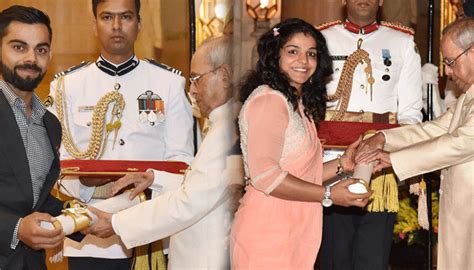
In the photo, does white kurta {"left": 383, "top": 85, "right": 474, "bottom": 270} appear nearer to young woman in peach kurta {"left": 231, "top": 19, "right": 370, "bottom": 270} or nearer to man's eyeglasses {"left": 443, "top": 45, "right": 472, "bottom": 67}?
man's eyeglasses {"left": 443, "top": 45, "right": 472, "bottom": 67}

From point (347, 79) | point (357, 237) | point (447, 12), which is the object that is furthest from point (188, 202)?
point (447, 12)

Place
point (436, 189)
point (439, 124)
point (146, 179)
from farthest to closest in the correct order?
point (436, 189)
point (439, 124)
point (146, 179)

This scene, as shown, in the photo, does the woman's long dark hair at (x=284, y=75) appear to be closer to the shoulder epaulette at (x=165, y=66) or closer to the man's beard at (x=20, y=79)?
the shoulder epaulette at (x=165, y=66)

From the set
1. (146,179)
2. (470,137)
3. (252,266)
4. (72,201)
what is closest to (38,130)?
(72,201)

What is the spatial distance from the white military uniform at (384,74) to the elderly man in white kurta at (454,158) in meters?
0.48

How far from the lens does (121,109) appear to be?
345cm

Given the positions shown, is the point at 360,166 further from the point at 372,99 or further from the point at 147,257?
the point at 372,99

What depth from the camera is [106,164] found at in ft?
11.0

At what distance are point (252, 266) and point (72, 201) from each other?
0.52 meters

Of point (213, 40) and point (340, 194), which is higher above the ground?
point (213, 40)

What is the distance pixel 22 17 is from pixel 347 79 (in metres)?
1.71

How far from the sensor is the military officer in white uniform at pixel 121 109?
10.9 ft

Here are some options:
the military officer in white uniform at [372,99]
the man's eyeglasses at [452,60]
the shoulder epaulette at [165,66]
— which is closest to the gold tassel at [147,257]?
the shoulder epaulette at [165,66]

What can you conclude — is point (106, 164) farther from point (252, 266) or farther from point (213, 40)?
point (213, 40)
